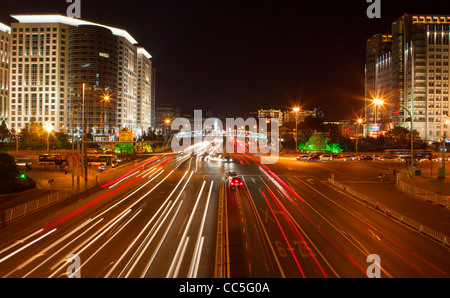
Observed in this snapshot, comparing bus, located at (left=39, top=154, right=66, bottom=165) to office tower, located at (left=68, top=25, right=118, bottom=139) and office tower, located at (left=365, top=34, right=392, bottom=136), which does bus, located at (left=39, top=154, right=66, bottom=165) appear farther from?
office tower, located at (left=365, top=34, right=392, bottom=136)

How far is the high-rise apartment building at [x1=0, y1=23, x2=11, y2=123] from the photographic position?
402ft

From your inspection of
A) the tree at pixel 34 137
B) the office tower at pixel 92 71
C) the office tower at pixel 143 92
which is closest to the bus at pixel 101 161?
the tree at pixel 34 137

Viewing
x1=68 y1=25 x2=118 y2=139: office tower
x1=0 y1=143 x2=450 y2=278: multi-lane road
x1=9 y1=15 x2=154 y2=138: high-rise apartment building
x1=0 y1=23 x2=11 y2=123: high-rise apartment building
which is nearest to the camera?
x1=0 y1=143 x2=450 y2=278: multi-lane road

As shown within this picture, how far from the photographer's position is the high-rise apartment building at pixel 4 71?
12262 cm

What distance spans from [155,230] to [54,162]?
4149cm

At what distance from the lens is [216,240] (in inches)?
512

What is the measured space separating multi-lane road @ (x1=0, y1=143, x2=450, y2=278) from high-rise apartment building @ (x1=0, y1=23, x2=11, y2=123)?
5179 inches

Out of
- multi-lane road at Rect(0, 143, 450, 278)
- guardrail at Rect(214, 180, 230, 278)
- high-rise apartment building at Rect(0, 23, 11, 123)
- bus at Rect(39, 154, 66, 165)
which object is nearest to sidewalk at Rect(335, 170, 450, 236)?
multi-lane road at Rect(0, 143, 450, 278)

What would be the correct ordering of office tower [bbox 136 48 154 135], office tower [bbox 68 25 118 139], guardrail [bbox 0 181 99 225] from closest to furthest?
1. guardrail [bbox 0 181 99 225]
2. office tower [bbox 68 25 118 139]
3. office tower [bbox 136 48 154 135]

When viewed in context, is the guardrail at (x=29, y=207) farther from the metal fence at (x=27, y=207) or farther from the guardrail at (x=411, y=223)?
the guardrail at (x=411, y=223)

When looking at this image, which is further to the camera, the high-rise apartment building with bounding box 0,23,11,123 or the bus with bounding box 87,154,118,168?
the high-rise apartment building with bounding box 0,23,11,123

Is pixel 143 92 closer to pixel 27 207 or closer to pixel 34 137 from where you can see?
pixel 34 137

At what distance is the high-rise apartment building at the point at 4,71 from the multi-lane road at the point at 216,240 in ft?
432

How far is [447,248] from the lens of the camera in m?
12.3
